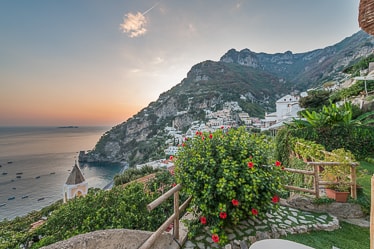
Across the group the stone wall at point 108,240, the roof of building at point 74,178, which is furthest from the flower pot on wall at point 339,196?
the roof of building at point 74,178

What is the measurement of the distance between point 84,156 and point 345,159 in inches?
2814

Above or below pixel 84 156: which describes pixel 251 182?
above

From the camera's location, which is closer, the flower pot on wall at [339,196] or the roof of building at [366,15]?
the roof of building at [366,15]

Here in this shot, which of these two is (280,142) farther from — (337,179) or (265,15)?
(265,15)

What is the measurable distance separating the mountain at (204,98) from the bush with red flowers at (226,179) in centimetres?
4412

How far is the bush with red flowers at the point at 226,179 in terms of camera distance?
2340 mm

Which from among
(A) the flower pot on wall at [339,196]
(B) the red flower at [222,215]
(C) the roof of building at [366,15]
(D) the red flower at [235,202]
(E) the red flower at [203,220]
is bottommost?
(A) the flower pot on wall at [339,196]

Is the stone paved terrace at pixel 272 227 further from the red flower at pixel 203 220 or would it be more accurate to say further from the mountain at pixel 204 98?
the mountain at pixel 204 98

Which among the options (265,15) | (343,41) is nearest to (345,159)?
(265,15)

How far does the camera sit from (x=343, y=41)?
307ft

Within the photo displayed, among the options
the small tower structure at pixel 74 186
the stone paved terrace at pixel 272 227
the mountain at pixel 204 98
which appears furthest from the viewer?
the mountain at pixel 204 98

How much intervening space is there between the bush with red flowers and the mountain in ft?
145

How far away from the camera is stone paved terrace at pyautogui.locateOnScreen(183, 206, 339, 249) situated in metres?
2.47

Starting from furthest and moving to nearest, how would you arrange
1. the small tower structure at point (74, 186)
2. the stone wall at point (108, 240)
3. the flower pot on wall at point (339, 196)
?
the small tower structure at point (74, 186), the flower pot on wall at point (339, 196), the stone wall at point (108, 240)
